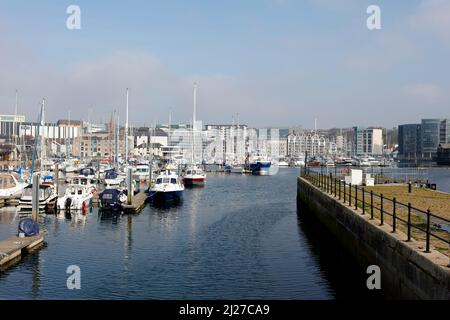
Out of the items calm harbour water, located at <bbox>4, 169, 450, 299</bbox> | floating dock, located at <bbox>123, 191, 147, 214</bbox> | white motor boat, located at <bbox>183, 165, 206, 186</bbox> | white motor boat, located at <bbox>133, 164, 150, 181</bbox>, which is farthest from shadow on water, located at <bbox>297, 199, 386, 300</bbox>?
white motor boat, located at <bbox>133, 164, 150, 181</bbox>

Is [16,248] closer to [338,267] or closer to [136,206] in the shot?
[338,267]

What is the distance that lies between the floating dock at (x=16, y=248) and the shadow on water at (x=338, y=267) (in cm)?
1357

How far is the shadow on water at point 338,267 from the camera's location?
19766mm

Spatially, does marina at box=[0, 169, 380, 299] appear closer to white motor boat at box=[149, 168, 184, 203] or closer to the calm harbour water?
the calm harbour water

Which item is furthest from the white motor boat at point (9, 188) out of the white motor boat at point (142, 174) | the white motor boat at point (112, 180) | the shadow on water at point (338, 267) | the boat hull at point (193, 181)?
the white motor boat at point (142, 174)

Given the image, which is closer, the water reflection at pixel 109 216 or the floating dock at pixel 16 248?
the floating dock at pixel 16 248

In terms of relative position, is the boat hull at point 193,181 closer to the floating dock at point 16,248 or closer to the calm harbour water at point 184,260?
the calm harbour water at point 184,260

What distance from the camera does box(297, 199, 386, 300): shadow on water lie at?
1977 cm

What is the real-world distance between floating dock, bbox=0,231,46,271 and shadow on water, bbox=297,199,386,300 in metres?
13.6

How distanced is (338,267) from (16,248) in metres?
14.6

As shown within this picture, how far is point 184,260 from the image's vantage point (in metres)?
26.1
